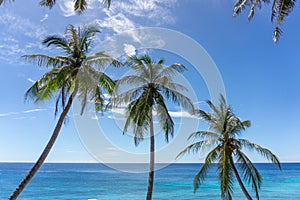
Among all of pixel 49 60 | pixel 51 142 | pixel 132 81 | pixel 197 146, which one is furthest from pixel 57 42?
pixel 197 146

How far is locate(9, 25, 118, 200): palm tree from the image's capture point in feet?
31.5

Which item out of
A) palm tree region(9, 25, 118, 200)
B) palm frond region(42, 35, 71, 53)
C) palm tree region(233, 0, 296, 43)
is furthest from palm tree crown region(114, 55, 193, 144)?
palm tree region(233, 0, 296, 43)

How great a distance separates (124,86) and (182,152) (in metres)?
3.37

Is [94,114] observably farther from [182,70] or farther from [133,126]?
[182,70]

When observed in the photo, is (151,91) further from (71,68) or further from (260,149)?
(260,149)

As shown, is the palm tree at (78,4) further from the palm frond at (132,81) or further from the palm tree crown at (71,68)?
the palm frond at (132,81)

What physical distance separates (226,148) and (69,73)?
609cm

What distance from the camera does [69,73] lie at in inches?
382

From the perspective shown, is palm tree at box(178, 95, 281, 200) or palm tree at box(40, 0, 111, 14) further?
palm tree at box(178, 95, 281, 200)

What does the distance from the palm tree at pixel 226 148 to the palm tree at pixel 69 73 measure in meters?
4.14

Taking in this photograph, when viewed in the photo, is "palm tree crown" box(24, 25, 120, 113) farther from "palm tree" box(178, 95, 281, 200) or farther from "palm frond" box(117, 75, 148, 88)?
"palm tree" box(178, 95, 281, 200)

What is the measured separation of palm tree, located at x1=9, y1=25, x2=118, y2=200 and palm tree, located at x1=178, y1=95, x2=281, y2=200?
13.6 ft

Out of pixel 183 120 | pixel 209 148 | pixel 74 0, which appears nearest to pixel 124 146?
pixel 183 120

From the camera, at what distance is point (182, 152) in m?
11.2
